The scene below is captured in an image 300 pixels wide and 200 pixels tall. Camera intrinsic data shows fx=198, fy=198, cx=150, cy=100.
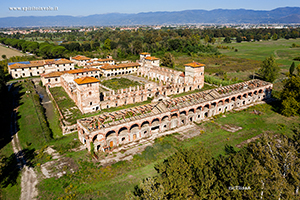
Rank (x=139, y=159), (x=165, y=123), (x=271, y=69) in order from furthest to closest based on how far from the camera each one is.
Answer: (x=271, y=69), (x=165, y=123), (x=139, y=159)

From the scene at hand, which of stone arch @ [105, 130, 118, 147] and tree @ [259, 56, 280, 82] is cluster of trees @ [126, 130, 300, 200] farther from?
tree @ [259, 56, 280, 82]

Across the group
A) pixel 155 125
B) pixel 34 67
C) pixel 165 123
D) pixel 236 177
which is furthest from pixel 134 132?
pixel 34 67

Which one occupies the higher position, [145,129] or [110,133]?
[110,133]

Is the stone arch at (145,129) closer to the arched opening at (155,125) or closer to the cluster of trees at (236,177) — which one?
the arched opening at (155,125)

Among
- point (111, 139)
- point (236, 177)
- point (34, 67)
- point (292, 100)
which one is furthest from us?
point (34, 67)

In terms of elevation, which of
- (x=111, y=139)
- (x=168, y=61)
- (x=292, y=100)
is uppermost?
(x=168, y=61)

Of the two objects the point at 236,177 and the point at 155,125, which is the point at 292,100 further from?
the point at 236,177
